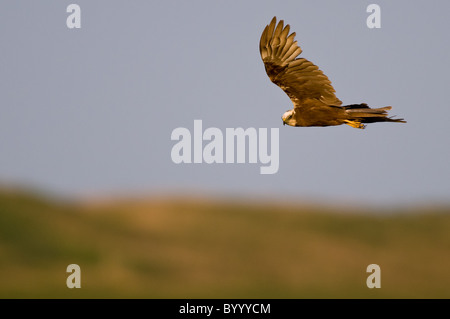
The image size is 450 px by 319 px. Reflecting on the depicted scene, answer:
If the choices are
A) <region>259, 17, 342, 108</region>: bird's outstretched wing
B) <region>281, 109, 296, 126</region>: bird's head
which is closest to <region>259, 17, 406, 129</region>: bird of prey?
<region>259, 17, 342, 108</region>: bird's outstretched wing

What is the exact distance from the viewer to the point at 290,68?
1157 centimetres

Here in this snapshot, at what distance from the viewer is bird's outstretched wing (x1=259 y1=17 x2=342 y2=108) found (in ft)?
37.8

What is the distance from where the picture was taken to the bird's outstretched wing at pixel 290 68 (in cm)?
1152

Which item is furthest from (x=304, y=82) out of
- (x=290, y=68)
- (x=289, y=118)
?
(x=289, y=118)

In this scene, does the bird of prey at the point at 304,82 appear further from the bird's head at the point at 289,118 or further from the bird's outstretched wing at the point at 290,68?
the bird's head at the point at 289,118

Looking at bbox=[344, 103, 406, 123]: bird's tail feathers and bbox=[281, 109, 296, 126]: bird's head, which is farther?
bbox=[281, 109, 296, 126]: bird's head

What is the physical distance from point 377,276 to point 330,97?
5.75m

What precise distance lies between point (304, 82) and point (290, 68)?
1.03 feet

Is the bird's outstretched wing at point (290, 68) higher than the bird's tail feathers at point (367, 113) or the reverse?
higher

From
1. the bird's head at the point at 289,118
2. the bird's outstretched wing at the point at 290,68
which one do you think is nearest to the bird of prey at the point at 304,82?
the bird's outstretched wing at the point at 290,68

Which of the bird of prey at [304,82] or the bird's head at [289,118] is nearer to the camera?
the bird of prey at [304,82]

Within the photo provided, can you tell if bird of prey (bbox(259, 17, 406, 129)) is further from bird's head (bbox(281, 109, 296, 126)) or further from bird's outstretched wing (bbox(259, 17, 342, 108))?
bird's head (bbox(281, 109, 296, 126))

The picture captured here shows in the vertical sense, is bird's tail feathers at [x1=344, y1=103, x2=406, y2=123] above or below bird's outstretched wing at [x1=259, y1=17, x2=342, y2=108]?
below
